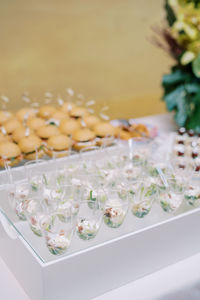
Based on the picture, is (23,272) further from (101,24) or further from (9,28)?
(101,24)

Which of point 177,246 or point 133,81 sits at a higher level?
point 177,246

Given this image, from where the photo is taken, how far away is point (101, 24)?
140 inches

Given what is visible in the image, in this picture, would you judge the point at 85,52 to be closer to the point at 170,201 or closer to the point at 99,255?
the point at 170,201

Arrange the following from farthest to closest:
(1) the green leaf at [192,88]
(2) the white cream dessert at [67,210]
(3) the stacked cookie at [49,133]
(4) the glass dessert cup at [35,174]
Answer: (1) the green leaf at [192,88] → (3) the stacked cookie at [49,133] → (4) the glass dessert cup at [35,174] → (2) the white cream dessert at [67,210]

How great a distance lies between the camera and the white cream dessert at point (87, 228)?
0.95 meters

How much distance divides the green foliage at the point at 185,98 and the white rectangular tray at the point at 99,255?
0.76 metres

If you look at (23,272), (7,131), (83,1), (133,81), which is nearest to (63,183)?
(23,272)

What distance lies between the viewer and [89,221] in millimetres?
960

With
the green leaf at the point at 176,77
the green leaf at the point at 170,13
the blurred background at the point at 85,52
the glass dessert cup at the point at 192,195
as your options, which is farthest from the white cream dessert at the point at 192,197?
the blurred background at the point at 85,52

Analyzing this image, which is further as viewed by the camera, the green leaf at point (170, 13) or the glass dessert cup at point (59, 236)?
the green leaf at point (170, 13)

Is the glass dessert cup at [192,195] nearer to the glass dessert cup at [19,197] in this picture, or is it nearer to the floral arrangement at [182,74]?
the glass dessert cup at [19,197]

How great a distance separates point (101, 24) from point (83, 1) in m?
0.28

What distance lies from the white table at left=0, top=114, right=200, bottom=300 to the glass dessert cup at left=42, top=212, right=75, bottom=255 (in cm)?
14

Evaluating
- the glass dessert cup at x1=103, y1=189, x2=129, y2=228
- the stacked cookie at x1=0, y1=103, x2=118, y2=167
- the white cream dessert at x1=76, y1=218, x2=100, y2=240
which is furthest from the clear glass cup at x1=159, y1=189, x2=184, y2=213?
the stacked cookie at x1=0, y1=103, x2=118, y2=167
